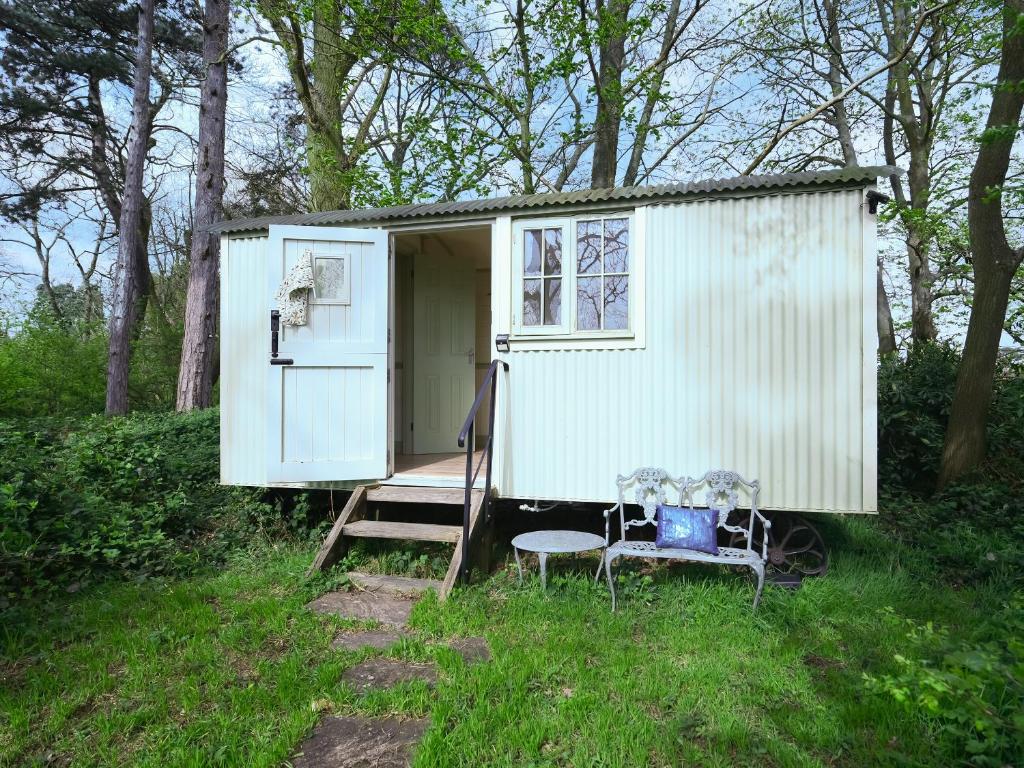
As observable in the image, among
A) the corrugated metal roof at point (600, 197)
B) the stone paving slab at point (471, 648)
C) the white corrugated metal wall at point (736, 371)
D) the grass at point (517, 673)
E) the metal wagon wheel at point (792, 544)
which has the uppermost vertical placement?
the corrugated metal roof at point (600, 197)

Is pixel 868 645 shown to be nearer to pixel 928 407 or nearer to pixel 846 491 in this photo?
pixel 846 491

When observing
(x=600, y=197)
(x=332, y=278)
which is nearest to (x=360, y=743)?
(x=332, y=278)

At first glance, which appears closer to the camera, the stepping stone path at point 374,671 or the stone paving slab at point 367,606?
the stepping stone path at point 374,671

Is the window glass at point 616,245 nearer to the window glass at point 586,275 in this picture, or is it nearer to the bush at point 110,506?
the window glass at point 586,275

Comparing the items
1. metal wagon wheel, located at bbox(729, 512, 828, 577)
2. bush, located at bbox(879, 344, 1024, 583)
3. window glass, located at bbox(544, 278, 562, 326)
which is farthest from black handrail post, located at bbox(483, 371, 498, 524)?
bush, located at bbox(879, 344, 1024, 583)

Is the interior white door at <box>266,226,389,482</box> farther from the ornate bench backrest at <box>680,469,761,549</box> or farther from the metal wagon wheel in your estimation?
the metal wagon wheel

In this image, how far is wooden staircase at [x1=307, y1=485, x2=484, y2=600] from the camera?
13.1 ft

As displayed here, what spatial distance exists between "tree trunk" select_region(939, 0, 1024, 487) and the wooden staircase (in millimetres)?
4739

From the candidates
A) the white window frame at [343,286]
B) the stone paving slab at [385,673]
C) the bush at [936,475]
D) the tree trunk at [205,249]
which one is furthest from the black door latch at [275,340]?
the bush at [936,475]

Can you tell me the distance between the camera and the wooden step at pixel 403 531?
4.04 meters

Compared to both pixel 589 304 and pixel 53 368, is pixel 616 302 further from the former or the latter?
pixel 53 368

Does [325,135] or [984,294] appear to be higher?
[325,135]

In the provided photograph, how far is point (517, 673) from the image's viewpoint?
272 centimetres

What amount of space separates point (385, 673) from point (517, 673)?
2.20 ft
